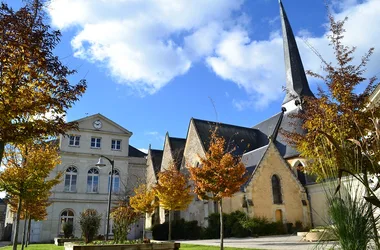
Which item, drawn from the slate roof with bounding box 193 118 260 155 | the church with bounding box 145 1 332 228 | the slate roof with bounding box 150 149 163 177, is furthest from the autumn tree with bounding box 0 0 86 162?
the slate roof with bounding box 150 149 163 177

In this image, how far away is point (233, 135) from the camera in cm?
3634

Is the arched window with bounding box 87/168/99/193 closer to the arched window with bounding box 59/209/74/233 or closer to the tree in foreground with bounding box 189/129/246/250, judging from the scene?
the arched window with bounding box 59/209/74/233

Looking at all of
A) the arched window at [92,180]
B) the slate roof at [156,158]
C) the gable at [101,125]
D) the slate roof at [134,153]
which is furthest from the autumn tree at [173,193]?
the slate roof at [134,153]

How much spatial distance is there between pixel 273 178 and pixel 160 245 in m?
18.6

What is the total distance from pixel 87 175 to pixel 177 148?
10790mm

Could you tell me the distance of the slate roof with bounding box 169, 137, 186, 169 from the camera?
37787 millimetres

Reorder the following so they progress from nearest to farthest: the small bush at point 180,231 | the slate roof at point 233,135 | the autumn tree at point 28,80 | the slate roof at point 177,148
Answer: the autumn tree at point 28,80, the small bush at point 180,231, the slate roof at point 233,135, the slate roof at point 177,148

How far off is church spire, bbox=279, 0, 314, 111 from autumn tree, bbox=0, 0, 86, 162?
108ft

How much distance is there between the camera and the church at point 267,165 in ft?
88.3

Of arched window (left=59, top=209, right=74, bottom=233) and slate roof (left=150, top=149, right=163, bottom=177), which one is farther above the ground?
slate roof (left=150, top=149, right=163, bottom=177)

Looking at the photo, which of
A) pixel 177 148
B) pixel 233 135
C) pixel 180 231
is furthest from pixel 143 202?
pixel 233 135

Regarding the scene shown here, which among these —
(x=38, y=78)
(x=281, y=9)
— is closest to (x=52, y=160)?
(x=38, y=78)

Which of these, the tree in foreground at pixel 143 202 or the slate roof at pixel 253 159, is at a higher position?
the slate roof at pixel 253 159

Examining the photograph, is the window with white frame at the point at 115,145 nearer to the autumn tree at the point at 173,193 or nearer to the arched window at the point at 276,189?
the autumn tree at the point at 173,193
